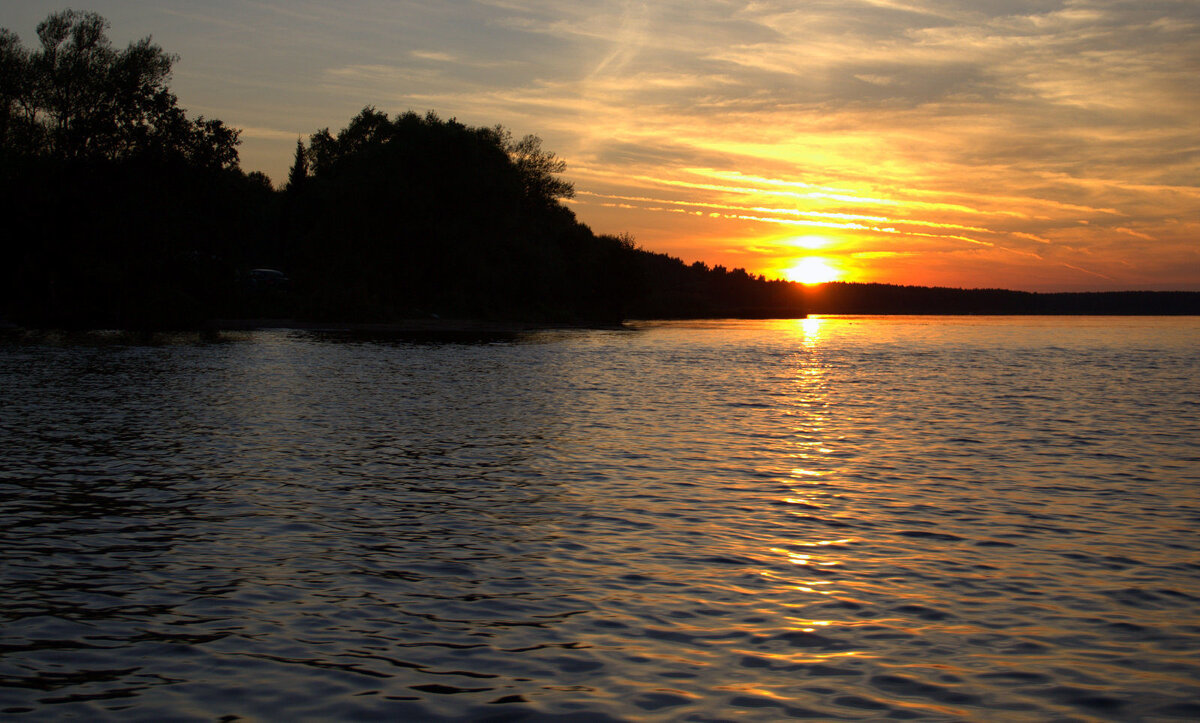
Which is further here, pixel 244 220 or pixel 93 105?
pixel 244 220

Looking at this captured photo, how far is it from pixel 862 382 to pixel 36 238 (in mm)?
73633

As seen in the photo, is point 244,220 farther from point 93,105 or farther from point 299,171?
point 299,171

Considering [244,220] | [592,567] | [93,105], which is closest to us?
[592,567]

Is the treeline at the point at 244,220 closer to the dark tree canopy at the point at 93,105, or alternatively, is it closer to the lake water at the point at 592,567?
the dark tree canopy at the point at 93,105

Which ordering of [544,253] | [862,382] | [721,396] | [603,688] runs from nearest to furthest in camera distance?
[603,688] < [721,396] < [862,382] < [544,253]

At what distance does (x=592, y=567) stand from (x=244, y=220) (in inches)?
4486

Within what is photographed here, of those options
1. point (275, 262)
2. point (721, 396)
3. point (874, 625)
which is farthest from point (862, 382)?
point (275, 262)

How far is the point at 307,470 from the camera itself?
2273 centimetres

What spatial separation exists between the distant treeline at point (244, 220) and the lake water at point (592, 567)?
196 feet

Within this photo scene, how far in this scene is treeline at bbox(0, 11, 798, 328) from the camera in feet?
284

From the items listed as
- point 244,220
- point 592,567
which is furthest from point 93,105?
point 592,567

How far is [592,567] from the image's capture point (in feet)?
46.6

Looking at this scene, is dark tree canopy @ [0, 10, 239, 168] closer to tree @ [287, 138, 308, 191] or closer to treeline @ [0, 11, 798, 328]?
treeline @ [0, 11, 798, 328]

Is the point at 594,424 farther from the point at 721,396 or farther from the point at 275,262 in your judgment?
the point at 275,262
